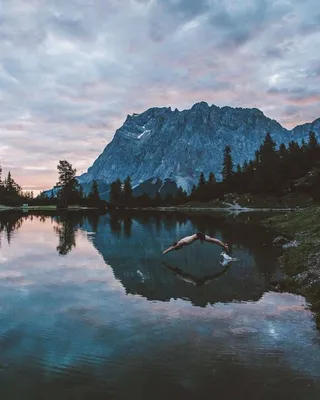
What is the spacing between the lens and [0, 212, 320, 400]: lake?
1123cm

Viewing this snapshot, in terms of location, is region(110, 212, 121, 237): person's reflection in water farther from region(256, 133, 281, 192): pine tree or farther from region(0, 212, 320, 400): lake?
region(256, 133, 281, 192): pine tree

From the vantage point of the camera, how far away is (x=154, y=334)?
15438 millimetres

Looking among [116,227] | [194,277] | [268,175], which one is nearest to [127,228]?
[116,227]

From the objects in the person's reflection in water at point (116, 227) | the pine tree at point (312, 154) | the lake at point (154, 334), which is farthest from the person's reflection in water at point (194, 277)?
the pine tree at point (312, 154)

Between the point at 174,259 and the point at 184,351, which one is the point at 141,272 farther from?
the point at 184,351

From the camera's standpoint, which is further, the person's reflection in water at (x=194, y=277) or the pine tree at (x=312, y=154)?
the pine tree at (x=312, y=154)

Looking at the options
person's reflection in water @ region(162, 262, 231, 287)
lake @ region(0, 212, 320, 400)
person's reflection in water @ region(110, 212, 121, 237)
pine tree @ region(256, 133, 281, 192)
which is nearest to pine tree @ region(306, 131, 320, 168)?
pine tree @ region(256, 133, 281, 192)

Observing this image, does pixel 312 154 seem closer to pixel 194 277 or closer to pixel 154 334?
pixel 194 277

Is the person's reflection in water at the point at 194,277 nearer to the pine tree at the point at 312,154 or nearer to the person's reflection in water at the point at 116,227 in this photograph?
the person's reflection in water at the point at 116,227

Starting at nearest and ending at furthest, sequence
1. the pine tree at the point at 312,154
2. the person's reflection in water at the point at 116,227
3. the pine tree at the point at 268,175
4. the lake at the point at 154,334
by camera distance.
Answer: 1. the lake at the point at 154,334
2. the person's reflection in water at the point at 116,227
3. the pine tree at the point at 312,154
4. the pine tree at the point at 268,175

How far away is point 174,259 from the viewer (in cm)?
3434

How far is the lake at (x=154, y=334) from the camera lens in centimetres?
1123

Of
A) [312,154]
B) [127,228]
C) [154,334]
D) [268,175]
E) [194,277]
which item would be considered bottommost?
[154,334]

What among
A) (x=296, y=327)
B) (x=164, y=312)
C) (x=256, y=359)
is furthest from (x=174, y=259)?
(x=256, y=359)
